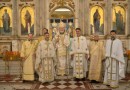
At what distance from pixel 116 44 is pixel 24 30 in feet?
28.3

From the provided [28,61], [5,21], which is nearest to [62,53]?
[28,61]

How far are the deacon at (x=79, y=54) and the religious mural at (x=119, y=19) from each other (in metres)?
6.91

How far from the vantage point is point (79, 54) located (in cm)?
860

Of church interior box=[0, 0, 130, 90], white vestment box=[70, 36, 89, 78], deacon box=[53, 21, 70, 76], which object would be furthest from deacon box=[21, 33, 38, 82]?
church interior box=[0, 0, 130, 90]

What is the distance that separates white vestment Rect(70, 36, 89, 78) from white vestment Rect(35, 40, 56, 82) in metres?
0.84

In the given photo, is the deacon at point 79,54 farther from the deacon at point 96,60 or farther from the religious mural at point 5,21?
the religious mural at point 5,21

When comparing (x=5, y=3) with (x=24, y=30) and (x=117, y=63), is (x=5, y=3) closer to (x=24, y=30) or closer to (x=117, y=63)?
(x=24, y=30)

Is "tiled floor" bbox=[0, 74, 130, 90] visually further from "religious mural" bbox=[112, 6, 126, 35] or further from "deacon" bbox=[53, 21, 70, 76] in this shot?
"religious mural" bbox=[112, 6, 126, 35]

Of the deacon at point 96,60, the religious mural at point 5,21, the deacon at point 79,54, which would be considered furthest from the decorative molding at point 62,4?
the deacon at point 96,60

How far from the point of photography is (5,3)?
15008 mm

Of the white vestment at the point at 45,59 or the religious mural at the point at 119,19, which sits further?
the religious mural at the point at 119,19

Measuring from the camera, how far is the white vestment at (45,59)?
26.7 feet

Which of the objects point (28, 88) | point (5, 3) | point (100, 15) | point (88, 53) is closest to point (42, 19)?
point (5, 3)

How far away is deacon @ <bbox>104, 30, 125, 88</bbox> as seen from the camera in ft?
24.6
